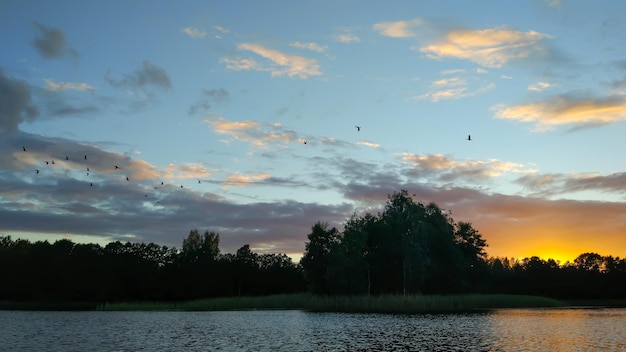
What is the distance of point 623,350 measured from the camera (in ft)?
99.2

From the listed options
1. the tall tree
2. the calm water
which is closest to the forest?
the tall tree

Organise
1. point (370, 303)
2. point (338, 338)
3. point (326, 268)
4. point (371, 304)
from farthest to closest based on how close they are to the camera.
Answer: point (326, 268) → point (370, 303) → point (371, 304) → point (338, 338)

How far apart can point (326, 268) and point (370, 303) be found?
764 inches

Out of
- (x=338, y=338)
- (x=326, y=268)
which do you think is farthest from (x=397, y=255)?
(x=338, y=338)

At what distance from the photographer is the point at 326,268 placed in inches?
3711

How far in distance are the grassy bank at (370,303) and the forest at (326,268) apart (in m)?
6.13

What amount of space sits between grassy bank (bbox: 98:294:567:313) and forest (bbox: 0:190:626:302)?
241 inches

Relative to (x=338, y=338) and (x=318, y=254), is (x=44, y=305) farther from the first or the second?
(x=338, y=338)

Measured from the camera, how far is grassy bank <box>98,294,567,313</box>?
239ft

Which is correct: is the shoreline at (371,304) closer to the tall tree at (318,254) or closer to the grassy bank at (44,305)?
the tall tree at (318,254)

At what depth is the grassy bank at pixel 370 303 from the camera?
7275 centimetres

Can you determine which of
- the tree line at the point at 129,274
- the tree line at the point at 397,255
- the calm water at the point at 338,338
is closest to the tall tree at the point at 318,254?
the tree line at the point at 397,255

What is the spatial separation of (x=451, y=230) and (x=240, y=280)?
2336 inches

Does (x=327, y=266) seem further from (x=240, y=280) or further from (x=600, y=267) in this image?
(x=600, y=267)
